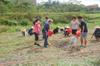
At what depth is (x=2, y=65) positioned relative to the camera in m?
13.7

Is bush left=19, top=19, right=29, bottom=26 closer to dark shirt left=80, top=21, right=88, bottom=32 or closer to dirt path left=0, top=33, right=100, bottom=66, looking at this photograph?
dirt path left=0, top=33, right=100, bottom=66

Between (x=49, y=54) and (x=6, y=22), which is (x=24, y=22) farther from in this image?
(x=49, y=54)

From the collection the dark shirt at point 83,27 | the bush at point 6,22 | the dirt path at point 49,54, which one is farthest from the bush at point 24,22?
the dark shirt at point 83,27

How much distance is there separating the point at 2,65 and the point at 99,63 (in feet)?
13.1

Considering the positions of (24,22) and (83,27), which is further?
(24,22)

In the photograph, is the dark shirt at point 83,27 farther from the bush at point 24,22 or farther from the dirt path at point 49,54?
the bush at point 24,22

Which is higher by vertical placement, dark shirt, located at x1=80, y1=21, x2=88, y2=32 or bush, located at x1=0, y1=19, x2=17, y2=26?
dark shirt, located at x1=80, y1=21, x2=88, y2=32

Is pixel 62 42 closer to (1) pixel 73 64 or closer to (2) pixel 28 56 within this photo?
(2) pixel 28 56

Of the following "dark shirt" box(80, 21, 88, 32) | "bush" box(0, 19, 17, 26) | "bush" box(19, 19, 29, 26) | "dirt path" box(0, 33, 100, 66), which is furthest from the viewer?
"bush" box(19, 19, 29, 26)

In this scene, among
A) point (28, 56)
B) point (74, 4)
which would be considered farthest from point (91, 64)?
point (74, 4)

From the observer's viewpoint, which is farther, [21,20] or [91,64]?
[21,20]

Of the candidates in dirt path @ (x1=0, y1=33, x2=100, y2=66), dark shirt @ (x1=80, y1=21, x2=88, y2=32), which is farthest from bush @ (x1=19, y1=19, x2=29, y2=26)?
dark shirt @ (x1=80, y1=21, x2=88, y2=32)

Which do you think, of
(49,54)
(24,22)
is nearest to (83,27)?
(49,54)

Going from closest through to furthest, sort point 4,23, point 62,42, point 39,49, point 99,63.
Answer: point 99,63, point 39,49, point 62,42, point 4,23
